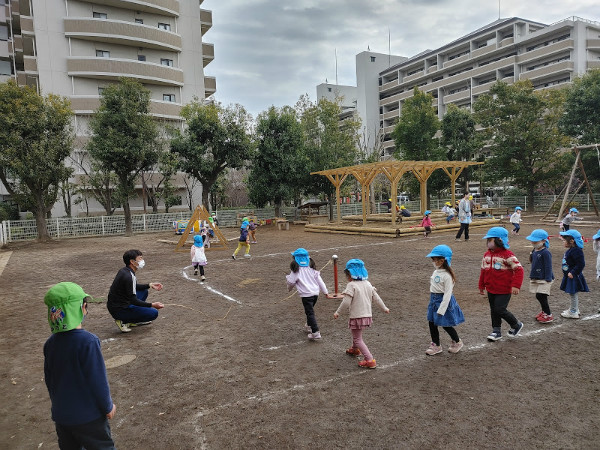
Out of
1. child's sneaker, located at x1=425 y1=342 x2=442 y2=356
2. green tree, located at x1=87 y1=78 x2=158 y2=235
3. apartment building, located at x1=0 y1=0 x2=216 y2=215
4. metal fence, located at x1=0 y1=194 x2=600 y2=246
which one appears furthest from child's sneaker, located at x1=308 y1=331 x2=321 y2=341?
apartment building, located at x1=0 y1=0 x2=216 y2=215

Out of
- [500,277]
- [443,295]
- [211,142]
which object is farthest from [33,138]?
[500,277]

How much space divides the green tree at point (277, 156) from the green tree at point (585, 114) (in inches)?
760

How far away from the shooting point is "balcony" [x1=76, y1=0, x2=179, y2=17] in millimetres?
32719

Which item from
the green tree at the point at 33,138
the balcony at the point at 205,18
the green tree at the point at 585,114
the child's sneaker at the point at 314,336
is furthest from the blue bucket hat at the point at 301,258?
the balcony at the point at 205,18

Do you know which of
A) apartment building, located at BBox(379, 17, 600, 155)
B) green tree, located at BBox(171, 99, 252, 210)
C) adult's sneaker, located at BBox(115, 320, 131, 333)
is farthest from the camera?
apartment building, located at BBox(379, 17, 600, 155)

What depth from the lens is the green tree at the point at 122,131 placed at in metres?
23.0

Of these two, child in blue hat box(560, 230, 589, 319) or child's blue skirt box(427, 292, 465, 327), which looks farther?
child in blue hat box(560, 230, 589, 319)

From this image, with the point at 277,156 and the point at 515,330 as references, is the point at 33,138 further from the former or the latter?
the point at 515,330

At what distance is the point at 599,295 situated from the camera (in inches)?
292

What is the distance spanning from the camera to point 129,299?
243 inches

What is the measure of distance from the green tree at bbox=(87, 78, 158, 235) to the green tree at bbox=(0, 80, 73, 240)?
1.87m

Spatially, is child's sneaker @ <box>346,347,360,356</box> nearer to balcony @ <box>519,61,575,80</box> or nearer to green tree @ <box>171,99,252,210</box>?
green tree @ <box>171,99,252,210</box>

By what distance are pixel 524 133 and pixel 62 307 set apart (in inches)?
1304

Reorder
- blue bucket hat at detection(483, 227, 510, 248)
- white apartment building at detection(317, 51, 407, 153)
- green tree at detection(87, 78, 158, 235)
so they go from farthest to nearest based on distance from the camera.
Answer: white apartment building at detection(317, 51, 407, 153)
green tree at detection(87, 78, 158, 235)
blue bucket hat at detection(483, 227, 510, 248)
